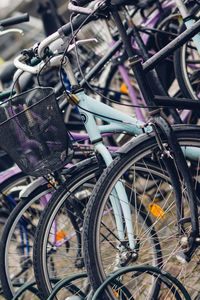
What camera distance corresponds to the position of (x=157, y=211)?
2975 millimetres

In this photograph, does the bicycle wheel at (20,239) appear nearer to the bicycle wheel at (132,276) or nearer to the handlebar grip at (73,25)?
the bicycle wheel at (132,276)

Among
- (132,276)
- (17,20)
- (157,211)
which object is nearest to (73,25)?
(17,20)

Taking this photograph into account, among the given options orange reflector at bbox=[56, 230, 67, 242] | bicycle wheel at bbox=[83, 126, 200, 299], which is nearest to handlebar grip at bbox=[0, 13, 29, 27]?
bicycle wheel at bbox=[83, 126, 200, 299]

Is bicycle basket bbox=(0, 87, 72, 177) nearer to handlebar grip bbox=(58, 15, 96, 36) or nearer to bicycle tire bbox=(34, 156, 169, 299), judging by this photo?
bicycle tire bbox=(34, 156, 169, 299)

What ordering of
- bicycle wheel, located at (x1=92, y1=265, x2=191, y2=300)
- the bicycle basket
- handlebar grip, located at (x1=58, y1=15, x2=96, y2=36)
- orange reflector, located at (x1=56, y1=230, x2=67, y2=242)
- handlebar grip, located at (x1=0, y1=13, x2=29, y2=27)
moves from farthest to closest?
orange reflector, located at (x1=56, y1=230, x2=67, y2=242)
handlebar grip, located at (x1=0, y1=13, x2=29, y2=27)
handlebar grip, located at (x1=58, y1=15, x2=96, y2=36)
the bicycle basket
bicycle wheel, located at (x1=92, y1=265, x2=191, y2=300)

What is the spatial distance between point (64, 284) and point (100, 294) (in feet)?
1.22

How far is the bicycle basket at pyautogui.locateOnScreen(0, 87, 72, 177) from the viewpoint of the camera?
2.59 meters

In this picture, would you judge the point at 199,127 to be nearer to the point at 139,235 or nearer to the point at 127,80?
the point at 139,235

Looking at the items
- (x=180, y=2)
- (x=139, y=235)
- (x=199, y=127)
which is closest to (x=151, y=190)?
(x=139, y=235)

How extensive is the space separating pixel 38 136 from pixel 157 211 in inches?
36.3

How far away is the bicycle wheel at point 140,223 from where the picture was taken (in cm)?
251

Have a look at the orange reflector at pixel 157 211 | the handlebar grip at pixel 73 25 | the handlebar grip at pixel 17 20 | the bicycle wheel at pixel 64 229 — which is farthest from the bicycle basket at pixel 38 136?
the handlebar grip at pixel 17 20

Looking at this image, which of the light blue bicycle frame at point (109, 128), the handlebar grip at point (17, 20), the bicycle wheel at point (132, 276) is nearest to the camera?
the bicycle wheel at point (132, 276)

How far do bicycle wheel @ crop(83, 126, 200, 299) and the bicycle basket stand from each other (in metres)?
0.35
